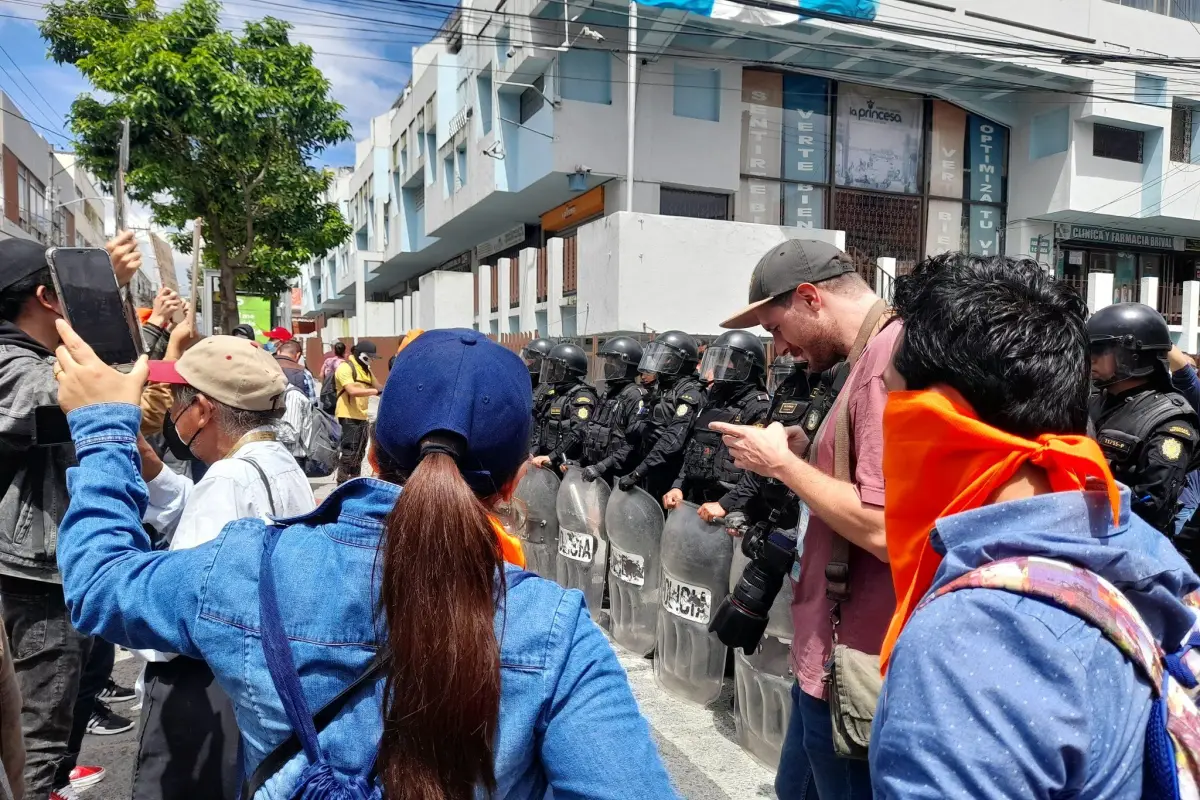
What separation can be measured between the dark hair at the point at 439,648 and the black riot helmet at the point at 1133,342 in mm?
3837

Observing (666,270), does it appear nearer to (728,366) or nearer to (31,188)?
(728,366)

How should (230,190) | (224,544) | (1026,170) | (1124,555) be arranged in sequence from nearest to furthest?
(1124,555) < (224,544) < (230,190) < (1026,170)

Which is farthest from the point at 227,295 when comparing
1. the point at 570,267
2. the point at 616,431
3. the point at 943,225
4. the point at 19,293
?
the point at 943,225

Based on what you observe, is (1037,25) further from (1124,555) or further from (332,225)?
(1124,555)

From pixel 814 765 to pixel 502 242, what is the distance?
19828 millimetres

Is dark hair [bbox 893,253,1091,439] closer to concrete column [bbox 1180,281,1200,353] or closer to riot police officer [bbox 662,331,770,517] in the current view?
riot police officer [bbox 662,331,770,517]

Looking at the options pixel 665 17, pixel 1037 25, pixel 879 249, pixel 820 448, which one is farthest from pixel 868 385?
pixel 1037 25

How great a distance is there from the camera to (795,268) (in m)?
2.36

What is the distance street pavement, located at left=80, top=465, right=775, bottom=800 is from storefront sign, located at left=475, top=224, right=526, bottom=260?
16.1 meters

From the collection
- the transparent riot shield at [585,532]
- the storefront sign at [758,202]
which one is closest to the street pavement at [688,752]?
the transparent riot shield at [585,532]

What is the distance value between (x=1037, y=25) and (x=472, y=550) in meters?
18.2

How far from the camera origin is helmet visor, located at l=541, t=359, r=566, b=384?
25.9ft

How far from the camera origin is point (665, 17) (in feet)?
42.5

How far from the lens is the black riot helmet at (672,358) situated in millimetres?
6799
